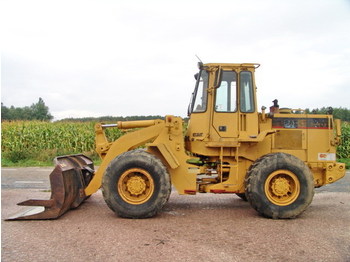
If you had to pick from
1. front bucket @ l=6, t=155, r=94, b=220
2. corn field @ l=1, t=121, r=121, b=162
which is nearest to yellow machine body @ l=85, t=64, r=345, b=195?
front bucket @ l=6, t=155, r=94, b=220

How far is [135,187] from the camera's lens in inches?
275

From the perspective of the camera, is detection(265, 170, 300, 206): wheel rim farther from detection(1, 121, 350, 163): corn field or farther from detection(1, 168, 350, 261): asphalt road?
detection(1, 121, 350, 163): corn field

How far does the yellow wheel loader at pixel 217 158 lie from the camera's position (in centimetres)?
694

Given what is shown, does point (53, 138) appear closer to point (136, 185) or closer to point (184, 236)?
point (136, 185)

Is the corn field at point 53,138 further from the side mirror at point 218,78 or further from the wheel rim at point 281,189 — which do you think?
the wheel rim at point 281,189

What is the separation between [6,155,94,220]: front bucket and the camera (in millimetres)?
6684

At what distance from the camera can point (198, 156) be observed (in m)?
8.12

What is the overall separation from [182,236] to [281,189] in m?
2.36

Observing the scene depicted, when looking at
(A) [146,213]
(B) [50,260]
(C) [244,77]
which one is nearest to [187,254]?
(B) [50,260]

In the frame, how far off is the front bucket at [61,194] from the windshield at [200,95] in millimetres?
2679

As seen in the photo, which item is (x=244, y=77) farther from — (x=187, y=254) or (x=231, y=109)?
(x=187, y=254)

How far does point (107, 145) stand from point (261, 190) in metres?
3.13

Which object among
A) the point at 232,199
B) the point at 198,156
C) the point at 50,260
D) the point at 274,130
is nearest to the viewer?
the point at 50,260

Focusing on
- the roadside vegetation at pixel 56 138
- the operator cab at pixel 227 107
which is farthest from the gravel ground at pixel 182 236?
the roadside vegetation at pixel 56 138
